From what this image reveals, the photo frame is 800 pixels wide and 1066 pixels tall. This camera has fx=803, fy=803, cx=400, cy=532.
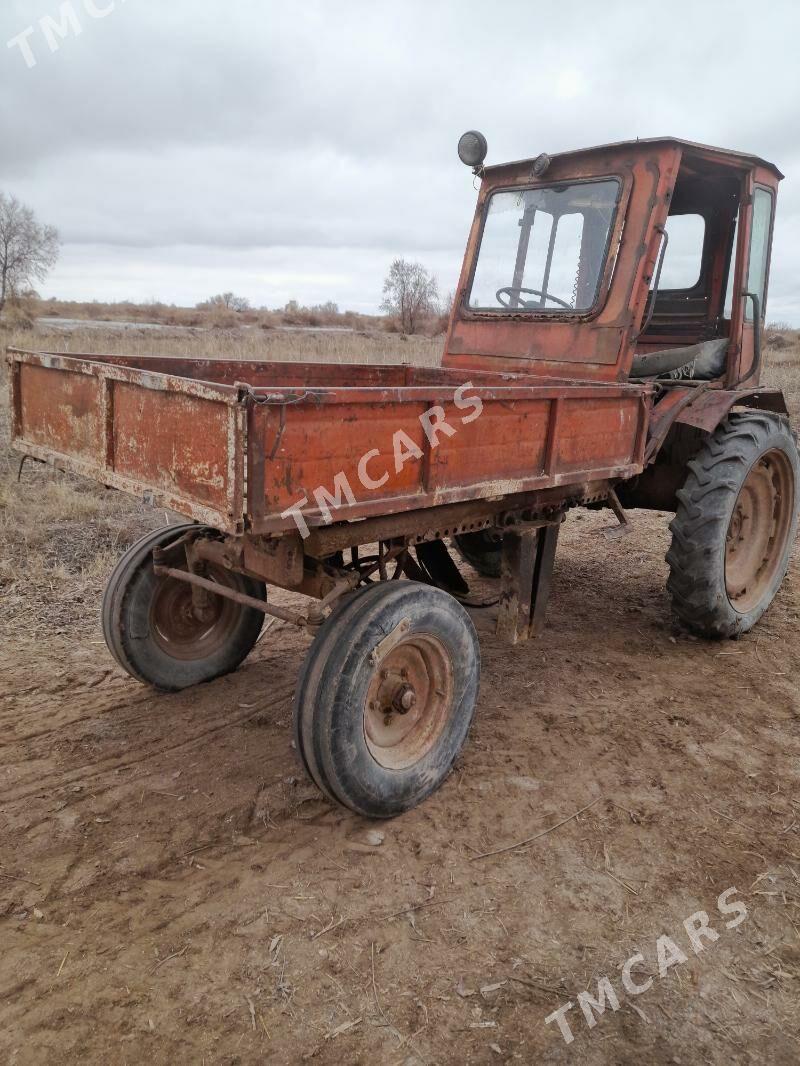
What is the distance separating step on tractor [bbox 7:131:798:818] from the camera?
8.91ft

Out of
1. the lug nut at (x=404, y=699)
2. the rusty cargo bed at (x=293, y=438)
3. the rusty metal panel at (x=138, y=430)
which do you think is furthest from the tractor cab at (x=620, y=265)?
the rusty metal panel at (x=138, y=430)

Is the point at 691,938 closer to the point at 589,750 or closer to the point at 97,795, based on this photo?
the point at 589,750

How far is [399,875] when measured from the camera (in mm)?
2844

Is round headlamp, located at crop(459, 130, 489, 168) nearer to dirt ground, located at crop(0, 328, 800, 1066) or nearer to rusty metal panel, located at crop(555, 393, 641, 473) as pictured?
rusty metal panel, located at crop(555, 393, 641, 473)

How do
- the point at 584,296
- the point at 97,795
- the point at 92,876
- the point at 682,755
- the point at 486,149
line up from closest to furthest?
1. the point at 92,876
2. the point at 97,795
3. the point at 682,755
4. the point at 584,296
5. the point at 486,149

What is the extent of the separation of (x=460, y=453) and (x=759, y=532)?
9.70 feet

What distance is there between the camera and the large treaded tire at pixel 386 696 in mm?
2857

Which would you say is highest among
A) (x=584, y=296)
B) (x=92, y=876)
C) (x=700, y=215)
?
(x=700, y=215)

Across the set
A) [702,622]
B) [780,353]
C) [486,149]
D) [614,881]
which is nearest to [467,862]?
[614,881]

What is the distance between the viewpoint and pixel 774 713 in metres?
4.08

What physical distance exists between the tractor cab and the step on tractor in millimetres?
16

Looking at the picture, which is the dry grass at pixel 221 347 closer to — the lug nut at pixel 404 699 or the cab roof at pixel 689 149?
the cab roof at pixel 689 149

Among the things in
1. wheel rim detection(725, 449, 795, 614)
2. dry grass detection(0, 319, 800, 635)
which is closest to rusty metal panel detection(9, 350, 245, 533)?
dry grass detection(0, 319, 800, 635)

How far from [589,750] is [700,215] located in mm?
3564
